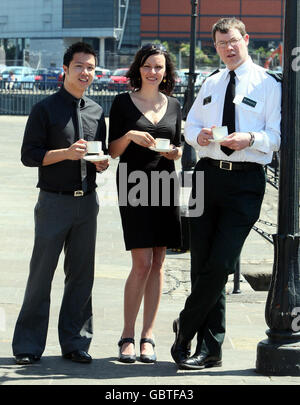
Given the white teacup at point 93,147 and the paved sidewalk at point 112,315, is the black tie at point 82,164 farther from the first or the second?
the paved sidewalk at point 112,315

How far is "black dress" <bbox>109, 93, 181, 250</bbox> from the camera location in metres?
5.56

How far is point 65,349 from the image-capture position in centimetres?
558

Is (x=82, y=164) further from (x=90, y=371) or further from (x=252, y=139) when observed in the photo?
(x=90, y=371)

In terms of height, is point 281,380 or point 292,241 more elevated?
point 292,241

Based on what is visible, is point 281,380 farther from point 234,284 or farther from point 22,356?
point 234,284

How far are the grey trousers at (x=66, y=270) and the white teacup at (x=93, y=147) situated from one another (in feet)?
1.32

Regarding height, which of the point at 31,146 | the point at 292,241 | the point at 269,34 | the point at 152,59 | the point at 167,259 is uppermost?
the point at 269,34

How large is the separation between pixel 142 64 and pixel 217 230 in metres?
1.18

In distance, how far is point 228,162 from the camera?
5188mm

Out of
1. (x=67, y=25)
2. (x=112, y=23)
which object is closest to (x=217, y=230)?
(x=112, y=23)

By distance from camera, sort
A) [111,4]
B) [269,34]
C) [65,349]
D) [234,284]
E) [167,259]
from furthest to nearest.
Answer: [111,4] < [269,34] < [167,259] < [234,284] < [65,349]

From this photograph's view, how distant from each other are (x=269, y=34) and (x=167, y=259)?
9591 cm

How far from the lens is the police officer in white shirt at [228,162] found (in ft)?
17.0

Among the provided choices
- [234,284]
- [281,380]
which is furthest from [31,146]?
[234,284]
